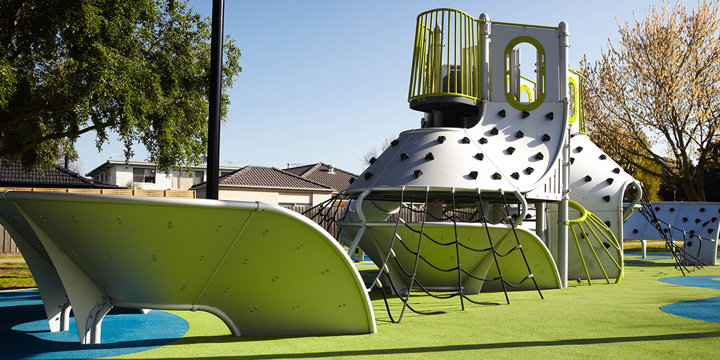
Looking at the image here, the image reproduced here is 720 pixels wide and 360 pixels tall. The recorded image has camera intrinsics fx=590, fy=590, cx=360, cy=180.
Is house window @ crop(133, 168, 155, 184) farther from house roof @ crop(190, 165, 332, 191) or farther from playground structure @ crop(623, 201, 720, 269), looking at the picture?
playground structure @ crop(623, 201, 720, 269)

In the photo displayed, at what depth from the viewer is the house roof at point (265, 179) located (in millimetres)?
39031

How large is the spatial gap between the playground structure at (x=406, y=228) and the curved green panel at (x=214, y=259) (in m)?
0.01

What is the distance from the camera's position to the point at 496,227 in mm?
8695

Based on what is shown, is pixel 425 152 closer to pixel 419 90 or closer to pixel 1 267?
pixel 419 90

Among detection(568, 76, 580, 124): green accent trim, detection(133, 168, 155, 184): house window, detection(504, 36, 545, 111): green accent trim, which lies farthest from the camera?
detection(133, 168, 155, 184): house window

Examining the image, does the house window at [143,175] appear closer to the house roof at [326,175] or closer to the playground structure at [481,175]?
the house roof at [326,175]

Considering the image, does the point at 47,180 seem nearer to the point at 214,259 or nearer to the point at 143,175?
the point at 143,175

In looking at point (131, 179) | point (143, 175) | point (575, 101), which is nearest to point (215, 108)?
point (575, 101)

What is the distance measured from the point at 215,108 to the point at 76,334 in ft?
9.23

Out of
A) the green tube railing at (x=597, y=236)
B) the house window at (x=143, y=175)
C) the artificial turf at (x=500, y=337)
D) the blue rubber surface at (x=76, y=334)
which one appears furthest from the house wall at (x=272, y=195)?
the artificial turf at (x=500, y=337)

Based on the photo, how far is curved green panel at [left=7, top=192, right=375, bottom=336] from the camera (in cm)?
455

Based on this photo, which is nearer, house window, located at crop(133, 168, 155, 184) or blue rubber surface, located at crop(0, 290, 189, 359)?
blue rubber surface, located at crop(0, 290, 189, 359)

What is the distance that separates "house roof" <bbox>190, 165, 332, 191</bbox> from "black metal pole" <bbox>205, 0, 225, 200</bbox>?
1255 inches

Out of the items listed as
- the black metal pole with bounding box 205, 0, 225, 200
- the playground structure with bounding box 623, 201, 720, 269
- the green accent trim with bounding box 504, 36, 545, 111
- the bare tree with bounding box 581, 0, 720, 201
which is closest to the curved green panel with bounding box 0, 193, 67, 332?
the black metal pole with bounding box 205, 0, 225, 200
